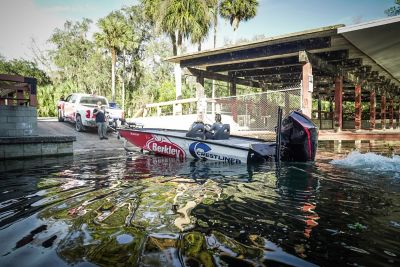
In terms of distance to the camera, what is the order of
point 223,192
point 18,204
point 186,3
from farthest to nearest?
point 186,3, point 223,192, point 18,204

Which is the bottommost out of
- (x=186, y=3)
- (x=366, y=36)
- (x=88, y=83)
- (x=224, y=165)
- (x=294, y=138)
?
(x=224, y=165)

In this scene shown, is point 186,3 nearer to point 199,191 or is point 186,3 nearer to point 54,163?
point 54,163

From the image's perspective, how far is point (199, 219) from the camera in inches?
138

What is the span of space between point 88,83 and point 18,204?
45456mm

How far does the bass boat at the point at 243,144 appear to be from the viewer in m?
7.68

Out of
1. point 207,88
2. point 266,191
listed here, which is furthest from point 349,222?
point 207,88

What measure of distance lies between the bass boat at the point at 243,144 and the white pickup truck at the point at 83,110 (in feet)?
18.4

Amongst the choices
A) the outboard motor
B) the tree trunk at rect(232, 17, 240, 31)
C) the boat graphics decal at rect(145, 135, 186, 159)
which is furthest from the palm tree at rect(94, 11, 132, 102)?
the outboard motor

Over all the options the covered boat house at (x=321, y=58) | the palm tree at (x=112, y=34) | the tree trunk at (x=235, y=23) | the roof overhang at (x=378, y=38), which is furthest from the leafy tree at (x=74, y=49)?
the roof overhang at (x=378, y=38)

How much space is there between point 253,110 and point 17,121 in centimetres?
911

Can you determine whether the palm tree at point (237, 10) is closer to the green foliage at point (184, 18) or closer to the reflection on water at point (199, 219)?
the green foliage at point (184, 18)

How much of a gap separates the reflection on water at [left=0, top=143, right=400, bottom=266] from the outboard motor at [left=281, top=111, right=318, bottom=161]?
4.42ft

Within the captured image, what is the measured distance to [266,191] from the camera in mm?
4984

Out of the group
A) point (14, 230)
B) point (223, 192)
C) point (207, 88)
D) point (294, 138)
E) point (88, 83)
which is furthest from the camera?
point (88, 83)
